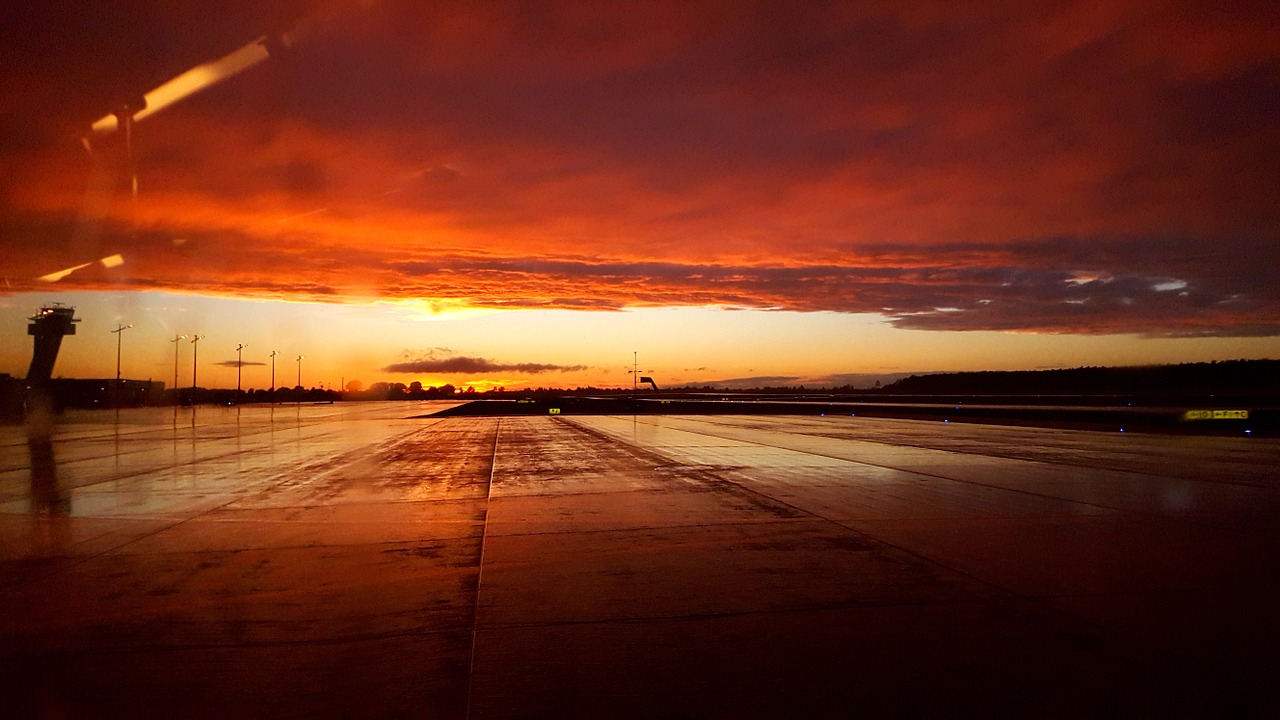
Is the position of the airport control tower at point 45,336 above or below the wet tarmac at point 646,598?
above

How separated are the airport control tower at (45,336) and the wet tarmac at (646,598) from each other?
6833 cm

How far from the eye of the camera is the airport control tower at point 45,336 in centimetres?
7362

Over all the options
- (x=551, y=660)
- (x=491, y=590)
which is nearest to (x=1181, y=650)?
(x=551, y=660)

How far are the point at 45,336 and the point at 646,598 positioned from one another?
85.0 metres

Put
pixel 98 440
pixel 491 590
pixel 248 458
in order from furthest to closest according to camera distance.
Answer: pixel 98 440 < pixel 248 458 < pixel 491 590

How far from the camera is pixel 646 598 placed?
8109 mm

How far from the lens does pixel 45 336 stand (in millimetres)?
73875

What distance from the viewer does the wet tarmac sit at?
18.8 ft

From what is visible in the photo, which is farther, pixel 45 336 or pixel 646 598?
pixel 45 336

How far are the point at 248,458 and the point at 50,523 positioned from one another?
12.8 metres

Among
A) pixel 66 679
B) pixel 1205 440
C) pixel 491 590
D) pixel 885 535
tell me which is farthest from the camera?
pixel 1205 440

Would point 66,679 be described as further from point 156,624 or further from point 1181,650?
point 1181,650

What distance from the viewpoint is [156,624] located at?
7.45m

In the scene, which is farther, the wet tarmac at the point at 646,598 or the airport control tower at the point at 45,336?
the airport control tower at the point at 45,336
